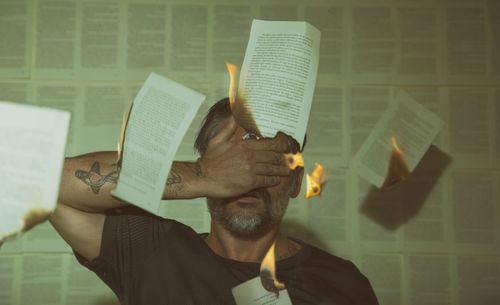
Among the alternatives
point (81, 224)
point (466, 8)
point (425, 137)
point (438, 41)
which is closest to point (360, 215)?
point (425, 137)

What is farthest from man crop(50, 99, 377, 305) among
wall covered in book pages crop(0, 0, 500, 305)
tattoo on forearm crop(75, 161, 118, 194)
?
wall covered in book pages crop(0, 0, 500, 305)

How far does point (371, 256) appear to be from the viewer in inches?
59.7

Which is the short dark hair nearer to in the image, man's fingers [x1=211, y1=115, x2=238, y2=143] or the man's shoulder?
man's fingers [x1=211, y1=115, x2=238, y2=143]

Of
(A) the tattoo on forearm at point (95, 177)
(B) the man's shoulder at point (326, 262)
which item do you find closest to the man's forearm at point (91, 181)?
(A) the tattoo on forearm at point (95, 177)

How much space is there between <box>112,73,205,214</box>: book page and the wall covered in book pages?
0.74m

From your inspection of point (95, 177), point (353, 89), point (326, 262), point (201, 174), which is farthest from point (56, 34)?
point (326, 262)

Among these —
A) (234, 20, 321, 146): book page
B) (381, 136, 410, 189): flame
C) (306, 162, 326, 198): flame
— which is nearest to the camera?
(234, 20, 321, 146): book page

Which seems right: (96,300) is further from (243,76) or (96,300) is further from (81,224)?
(243,76)

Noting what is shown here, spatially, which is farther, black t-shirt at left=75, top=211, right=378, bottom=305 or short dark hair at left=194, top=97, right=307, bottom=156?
short dark hair at left=194, top=97, right=307, bottom=156

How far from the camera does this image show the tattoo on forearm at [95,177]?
0.88 metres

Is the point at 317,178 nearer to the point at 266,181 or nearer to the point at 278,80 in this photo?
the point at 266,181

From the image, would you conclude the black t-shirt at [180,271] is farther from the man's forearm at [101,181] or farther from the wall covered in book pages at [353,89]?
the wall covered in book pages at [353,89]

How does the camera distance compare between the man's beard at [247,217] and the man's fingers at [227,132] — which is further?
the man's beard at [247,217]

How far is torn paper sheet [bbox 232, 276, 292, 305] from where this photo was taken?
90 centimetres
